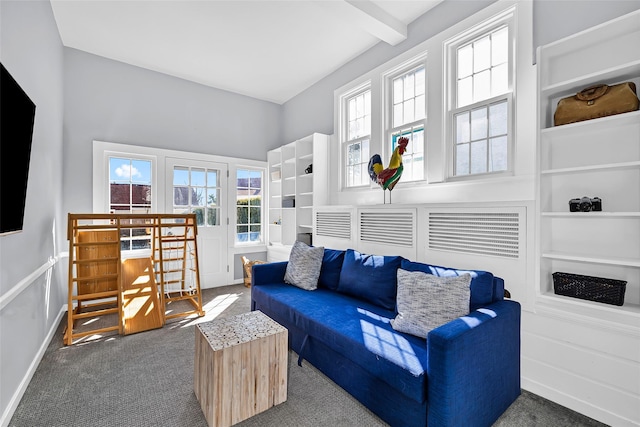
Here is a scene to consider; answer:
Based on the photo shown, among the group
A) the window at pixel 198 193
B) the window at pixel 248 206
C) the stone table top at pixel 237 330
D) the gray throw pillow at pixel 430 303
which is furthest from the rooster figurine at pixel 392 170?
the window at pixel 198 193

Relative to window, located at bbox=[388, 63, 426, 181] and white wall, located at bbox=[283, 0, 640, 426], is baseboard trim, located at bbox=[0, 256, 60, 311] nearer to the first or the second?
white wall, located at bbox=[283, 0, 640, 426]

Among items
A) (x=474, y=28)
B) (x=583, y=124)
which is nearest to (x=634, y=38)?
(x=583, y=124)

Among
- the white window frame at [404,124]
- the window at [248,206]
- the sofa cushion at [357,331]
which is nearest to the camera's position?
the sofa cushion at [357,331]

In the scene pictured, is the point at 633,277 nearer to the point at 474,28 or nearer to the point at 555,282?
the point at 555,282

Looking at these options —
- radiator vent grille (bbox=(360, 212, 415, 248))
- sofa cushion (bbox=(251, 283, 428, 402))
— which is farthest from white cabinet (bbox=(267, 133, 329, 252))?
sofa cushion (bbox=(251, 283, 428, 402))

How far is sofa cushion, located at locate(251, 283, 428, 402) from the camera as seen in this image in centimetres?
159

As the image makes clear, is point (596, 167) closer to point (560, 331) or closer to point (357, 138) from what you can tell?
point (560, 331)

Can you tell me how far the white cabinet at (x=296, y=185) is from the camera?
14.0ft

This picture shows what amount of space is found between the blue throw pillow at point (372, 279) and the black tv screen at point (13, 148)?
234 cm

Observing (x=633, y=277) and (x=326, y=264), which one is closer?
(x=633, y=277)

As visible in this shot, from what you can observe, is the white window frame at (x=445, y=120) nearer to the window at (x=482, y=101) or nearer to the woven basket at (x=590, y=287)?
the window at (x=482, y=101)

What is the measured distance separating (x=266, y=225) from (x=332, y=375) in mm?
3567

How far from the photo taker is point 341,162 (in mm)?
4168

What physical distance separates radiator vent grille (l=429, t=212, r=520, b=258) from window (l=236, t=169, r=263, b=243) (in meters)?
3.43
